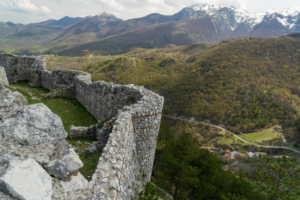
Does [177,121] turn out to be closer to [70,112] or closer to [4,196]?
[70,112]

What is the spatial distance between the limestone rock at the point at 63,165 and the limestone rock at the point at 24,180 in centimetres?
18

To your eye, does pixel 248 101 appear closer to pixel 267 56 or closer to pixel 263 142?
pixel 263 142

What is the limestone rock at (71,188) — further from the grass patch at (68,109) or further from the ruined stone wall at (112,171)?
the grass patch at (68,109)

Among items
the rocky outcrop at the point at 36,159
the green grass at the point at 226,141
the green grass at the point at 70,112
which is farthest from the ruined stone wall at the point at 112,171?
the green grass at the point at 226,141

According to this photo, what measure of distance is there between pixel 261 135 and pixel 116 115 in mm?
80394

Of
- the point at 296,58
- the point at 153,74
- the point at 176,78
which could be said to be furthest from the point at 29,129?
the point at 296,58

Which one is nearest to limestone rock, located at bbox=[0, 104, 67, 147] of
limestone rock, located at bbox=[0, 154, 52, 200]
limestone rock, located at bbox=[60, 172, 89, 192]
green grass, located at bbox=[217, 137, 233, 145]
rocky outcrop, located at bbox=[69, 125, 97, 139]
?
limestone rock, located at bbox=[0, 154, 52, 200]

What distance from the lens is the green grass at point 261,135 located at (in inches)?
2714

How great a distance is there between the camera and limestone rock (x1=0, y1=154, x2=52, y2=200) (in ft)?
7.12

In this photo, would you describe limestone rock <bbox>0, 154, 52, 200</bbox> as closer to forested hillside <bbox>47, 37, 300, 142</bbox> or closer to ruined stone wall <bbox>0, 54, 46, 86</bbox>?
ruined stone wall <bbox>0, 54, 46, 86</bbox>

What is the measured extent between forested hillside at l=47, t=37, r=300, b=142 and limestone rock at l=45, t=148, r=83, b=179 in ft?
274

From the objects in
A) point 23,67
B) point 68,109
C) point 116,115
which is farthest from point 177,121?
point 116,115

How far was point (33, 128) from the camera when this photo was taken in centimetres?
339

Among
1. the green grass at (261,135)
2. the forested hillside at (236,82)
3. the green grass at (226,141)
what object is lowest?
the green grass at (226,141)
